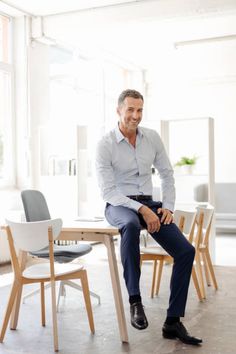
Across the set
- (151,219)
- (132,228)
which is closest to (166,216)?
(151,219)

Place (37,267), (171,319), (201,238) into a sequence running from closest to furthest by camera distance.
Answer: (171,319), (37,267), (201,238)

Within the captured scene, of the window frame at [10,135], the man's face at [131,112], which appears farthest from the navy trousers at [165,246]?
the window frame at [10,135]

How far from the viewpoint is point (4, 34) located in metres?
6.87

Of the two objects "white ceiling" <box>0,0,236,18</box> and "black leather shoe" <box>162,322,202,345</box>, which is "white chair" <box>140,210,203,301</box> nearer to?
"black leather shoe" <box>162,322,202,345</box>

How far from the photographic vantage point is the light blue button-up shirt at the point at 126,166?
10.5 ft

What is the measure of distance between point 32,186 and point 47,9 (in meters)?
2.34

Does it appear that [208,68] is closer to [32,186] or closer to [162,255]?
[32,186]

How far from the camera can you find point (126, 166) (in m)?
3.27

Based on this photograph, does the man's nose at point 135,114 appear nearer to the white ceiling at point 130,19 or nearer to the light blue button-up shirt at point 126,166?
the light blue button-up shirt at point 126,166

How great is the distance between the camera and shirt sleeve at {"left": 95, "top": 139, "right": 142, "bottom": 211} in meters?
3.12

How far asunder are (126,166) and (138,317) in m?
0.95

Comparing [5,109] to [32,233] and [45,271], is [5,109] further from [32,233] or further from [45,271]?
[32,233]

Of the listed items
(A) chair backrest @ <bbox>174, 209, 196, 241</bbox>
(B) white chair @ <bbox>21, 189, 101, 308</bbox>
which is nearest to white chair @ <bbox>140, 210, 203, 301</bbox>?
(A) chair backrest @ <bbox>174, 209, 196, 241</bbox>

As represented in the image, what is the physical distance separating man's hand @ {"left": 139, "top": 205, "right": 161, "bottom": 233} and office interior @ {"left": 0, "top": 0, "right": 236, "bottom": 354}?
0.69 metres
